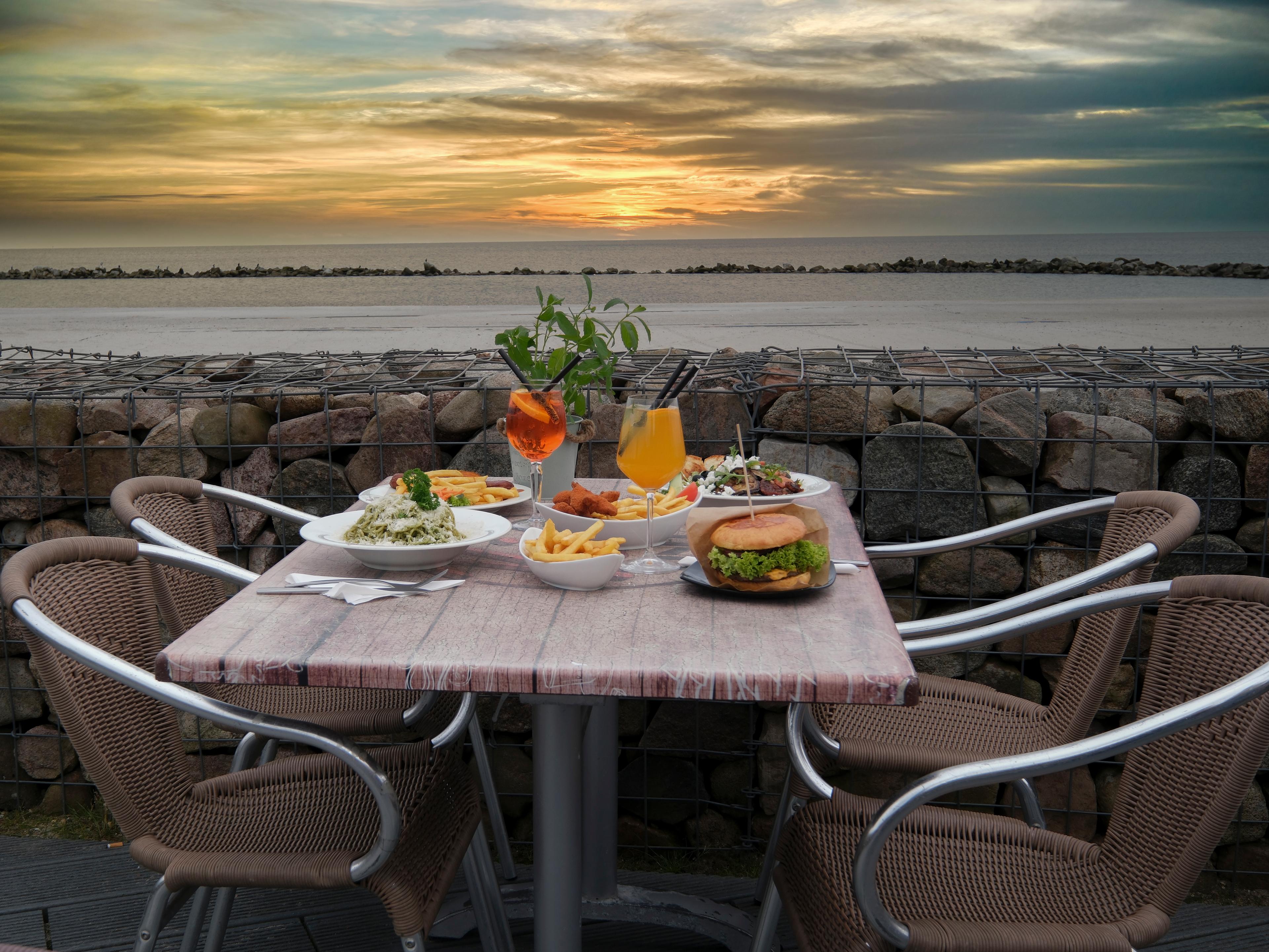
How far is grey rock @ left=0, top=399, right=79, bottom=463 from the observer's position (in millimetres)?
2902

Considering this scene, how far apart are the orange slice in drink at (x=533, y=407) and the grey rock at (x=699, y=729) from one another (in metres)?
1.30

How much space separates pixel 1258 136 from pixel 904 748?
1332 inches

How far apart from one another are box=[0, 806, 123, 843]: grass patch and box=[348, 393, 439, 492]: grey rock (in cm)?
126

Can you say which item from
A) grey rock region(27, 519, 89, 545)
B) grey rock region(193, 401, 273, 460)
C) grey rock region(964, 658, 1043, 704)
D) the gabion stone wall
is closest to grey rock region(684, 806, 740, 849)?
the gabion stone wall

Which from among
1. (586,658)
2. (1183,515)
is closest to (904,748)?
(1183,515)

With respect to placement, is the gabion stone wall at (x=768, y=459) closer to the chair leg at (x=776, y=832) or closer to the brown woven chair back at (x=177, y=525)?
the chair leg at (x=776, y=832)

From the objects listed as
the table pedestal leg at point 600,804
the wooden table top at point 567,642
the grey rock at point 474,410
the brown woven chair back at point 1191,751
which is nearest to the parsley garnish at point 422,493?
the wooden table top at point 567,642

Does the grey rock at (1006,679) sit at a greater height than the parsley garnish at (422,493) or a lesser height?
lesser

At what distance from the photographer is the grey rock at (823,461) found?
2750 millimetres

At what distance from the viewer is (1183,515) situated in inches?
70.4

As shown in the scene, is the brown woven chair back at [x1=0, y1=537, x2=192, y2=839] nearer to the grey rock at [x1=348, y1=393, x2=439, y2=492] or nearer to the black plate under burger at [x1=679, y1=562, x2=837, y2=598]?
the black plate under burger at [x1=679, y1=562, x2=837, y2=598]

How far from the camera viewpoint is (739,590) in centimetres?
151

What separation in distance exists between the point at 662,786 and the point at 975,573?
43.9 inches

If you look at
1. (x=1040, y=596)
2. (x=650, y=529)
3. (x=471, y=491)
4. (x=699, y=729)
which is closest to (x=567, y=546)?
(x=650, y=529)
